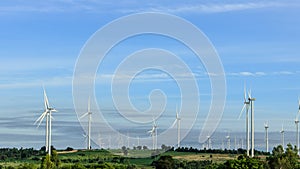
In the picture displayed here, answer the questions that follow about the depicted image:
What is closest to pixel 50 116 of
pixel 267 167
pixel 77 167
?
pixel 77 167

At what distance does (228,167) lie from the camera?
17550 centimetres

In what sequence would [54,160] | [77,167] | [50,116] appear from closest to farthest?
[50,116], [77,167], [54,160]

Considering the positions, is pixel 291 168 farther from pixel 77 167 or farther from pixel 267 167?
pixel 77 167

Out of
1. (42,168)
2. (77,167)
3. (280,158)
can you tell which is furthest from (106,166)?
(280,158)

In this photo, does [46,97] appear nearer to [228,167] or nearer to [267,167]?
[228,167]

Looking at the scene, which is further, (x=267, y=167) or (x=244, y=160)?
(x=267, y=167)

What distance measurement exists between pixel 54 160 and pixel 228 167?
144 feet

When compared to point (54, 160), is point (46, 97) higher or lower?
higher

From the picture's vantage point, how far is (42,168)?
529 ft

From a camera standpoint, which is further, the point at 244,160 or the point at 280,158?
the point at 280,158

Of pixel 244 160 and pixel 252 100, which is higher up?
pixel 252 100

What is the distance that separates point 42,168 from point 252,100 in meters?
54.3

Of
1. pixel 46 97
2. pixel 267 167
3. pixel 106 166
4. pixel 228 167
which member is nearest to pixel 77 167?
pixel 106 166

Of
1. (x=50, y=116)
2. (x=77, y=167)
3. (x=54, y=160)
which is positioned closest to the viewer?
(x=50, y=116)
